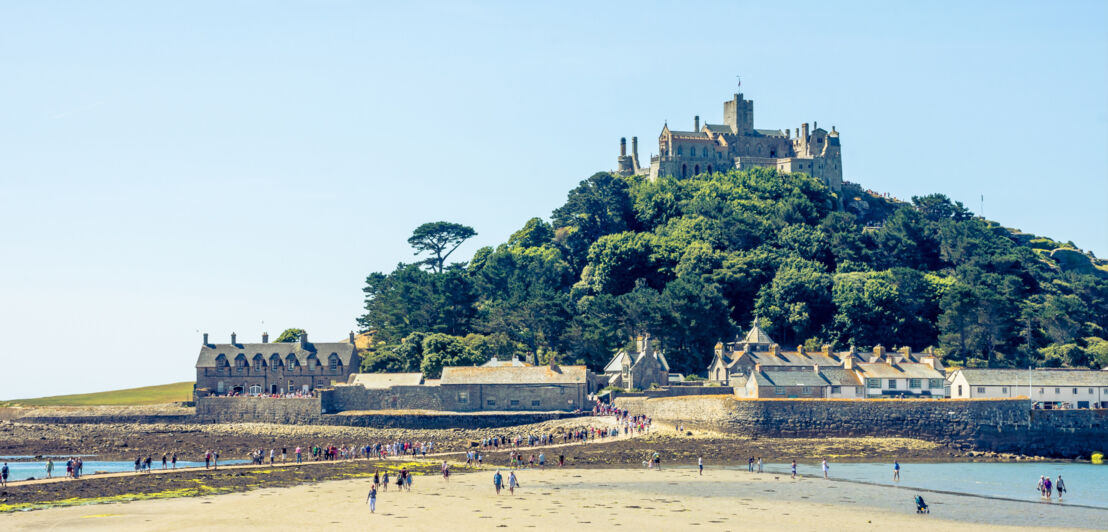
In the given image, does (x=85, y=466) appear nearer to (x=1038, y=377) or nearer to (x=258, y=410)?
(x=258, y=410)

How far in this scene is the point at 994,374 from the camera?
74.9 meters

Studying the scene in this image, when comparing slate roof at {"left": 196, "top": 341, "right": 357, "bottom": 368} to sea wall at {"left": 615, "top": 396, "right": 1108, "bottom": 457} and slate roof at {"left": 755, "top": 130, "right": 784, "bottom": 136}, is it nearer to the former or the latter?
sea wall at {"left": 615, "top": 396, "right": 1108, "bottom": 457}

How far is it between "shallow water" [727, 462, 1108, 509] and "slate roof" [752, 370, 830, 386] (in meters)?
15.7

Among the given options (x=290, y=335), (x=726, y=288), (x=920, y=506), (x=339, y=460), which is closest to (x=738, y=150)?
(x=726, y=288)

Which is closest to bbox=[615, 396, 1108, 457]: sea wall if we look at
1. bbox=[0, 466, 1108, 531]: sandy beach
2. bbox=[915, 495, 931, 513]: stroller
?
bbox=[0, 466, 1108, 531]: sandy beach

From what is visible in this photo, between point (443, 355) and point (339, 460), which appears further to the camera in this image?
point (443, 355)

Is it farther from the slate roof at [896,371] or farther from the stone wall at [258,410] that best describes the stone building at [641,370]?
the stone wall at [258,410]

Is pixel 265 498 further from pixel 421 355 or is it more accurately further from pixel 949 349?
pixel 949 349

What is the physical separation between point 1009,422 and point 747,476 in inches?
837

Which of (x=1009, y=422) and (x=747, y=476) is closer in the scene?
→ (x=747, y=476)

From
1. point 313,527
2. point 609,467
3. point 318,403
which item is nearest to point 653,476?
point 609,467

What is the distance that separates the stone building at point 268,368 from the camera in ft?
295

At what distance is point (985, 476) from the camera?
53000 mm

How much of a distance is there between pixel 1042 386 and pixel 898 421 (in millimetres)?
14978
